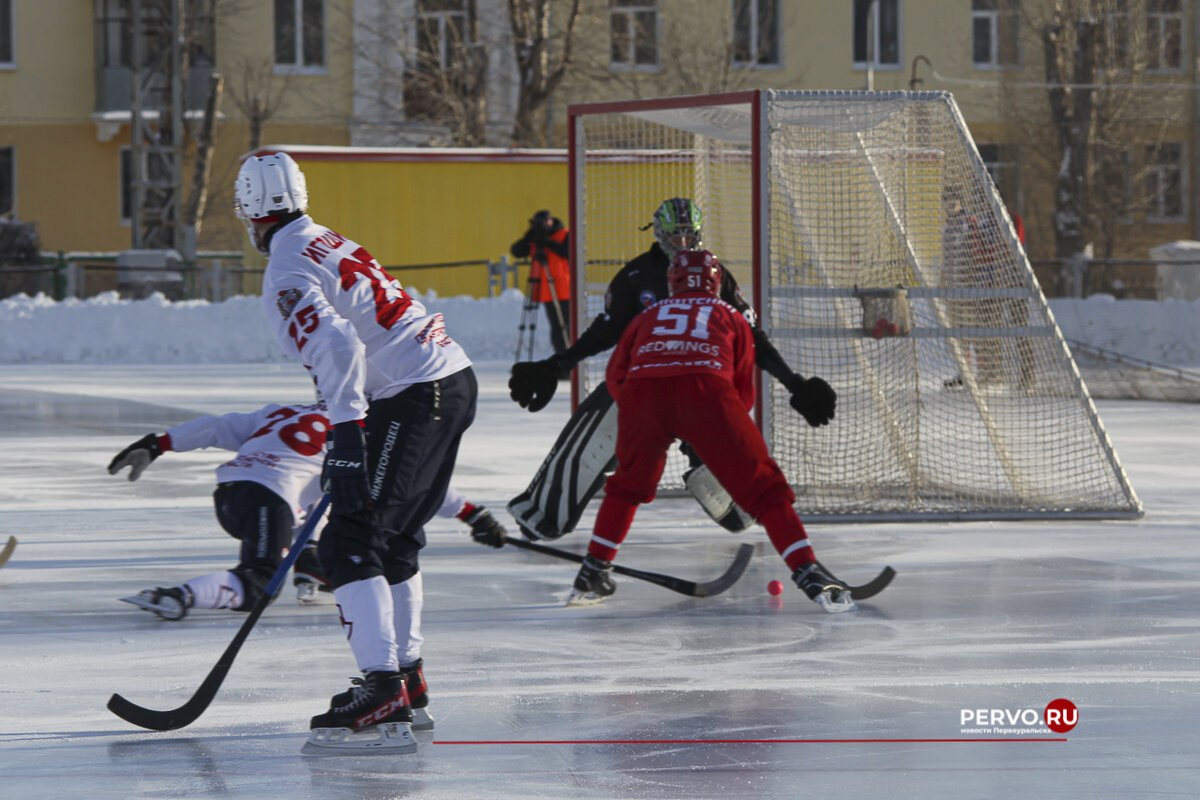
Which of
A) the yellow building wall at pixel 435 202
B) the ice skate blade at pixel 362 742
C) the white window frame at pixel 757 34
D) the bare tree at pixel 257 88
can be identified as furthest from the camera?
the white window frame at pixel 757 34

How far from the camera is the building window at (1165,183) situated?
26.0 metres

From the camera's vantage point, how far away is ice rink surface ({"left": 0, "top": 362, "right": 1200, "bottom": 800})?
3723 mm

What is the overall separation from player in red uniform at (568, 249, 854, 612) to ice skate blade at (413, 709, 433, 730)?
1537 millimetres

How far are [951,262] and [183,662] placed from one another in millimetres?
4610

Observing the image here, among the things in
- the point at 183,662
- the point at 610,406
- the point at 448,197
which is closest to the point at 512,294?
the point at 448,197

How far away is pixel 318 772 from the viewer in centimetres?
376

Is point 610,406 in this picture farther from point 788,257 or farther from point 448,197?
point 448,197

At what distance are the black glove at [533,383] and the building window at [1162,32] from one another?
21.0 m

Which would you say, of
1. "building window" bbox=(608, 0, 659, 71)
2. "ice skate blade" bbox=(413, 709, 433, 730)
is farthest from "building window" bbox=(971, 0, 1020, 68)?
"ice skate blade" bbox=(413, 709, 433, 730)

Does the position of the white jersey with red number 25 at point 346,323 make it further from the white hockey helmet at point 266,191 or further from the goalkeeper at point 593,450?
the goalkeeper at point 593,450

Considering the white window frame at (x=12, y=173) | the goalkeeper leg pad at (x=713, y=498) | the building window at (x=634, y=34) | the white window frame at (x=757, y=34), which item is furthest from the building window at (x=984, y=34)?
the goalkeeper leg pad at (x=713, y=498)

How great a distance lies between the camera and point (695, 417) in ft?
17.7

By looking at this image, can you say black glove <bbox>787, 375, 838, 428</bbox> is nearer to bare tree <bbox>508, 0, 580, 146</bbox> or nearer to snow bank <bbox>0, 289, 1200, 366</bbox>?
snow bank <bbox>0, 289, 1200, 366</bbox>

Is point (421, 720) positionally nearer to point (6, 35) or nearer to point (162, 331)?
point (162, 331)
